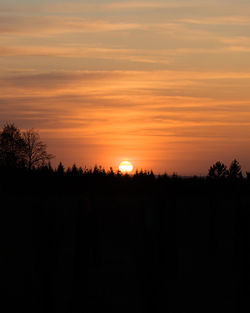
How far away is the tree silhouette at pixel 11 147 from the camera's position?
108 meters

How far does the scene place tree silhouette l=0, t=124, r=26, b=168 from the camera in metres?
108

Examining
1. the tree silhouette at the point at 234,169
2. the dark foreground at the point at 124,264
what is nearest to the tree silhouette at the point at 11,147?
the tree silhouette at the point at 234,169

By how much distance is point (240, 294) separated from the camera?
59.9ft

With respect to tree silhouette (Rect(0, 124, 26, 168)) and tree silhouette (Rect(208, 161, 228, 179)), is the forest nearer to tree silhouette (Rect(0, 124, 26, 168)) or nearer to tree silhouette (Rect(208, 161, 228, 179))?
tree silhouette (Rect(208, 161, 228, 179))

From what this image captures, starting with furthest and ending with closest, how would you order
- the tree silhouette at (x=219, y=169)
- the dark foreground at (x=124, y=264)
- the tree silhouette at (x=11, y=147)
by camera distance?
the tree silhouette at (x=11, y=147) → the tree silhouette at (x=219, y=169) → the dark foreground at (x=124, y=264)

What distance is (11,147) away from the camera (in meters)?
110

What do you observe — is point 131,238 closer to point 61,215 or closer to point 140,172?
point 61,215

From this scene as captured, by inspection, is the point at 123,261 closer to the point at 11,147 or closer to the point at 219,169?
the point at 219,169

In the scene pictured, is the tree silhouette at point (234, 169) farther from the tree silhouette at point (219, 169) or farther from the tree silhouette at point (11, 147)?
Result: the tree silhouette at point (11, 147)

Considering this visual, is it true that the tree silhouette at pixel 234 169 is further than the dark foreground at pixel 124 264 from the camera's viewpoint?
Yes

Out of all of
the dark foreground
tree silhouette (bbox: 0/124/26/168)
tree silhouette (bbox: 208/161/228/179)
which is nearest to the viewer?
the dark foreground

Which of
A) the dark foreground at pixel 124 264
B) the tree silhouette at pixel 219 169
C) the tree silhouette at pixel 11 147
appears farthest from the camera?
the tree silhouette at pixel 11 147

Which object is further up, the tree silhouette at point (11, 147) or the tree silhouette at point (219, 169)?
the tree silhouette at point (11, 147)

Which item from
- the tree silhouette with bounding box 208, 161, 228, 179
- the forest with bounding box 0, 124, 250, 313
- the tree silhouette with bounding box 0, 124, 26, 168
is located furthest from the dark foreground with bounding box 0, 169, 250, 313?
the tree silhouette with bounding box 0, 124, 26, 168
